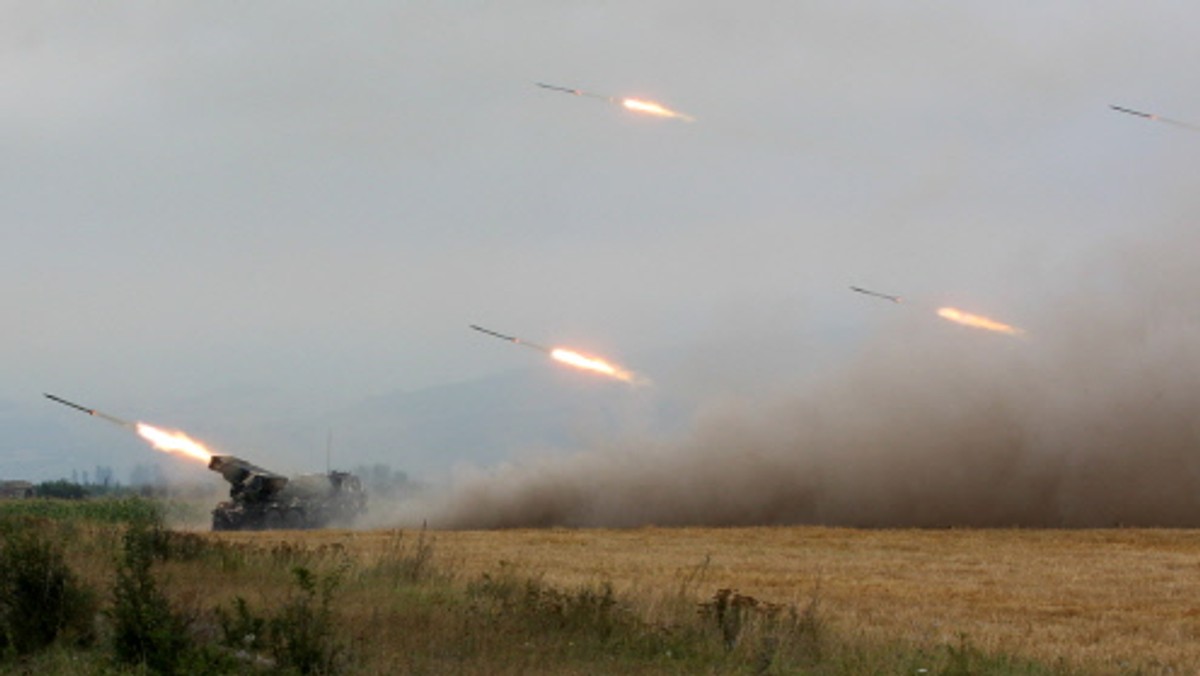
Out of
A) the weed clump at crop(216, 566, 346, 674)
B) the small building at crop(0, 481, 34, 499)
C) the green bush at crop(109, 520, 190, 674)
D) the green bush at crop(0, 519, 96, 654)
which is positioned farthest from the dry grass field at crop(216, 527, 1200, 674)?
the small building at crop(0, 481, 34, 499)

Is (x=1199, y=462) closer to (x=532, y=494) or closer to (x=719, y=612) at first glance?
(x=532, y=494)

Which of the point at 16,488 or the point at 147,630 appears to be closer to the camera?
the point at 147,630

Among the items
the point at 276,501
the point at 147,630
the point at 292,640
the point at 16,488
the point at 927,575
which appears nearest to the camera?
the point at 292,640

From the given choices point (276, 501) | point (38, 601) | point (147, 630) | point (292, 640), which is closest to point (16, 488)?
point (276, 501)

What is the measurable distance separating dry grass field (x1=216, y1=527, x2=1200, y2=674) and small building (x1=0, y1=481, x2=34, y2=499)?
5664cm

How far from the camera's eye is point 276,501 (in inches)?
1901

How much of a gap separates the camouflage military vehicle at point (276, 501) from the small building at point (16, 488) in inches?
1696

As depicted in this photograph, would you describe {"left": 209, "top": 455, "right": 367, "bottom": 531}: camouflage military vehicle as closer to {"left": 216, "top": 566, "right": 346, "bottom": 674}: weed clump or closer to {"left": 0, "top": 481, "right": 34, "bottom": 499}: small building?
{"left": 216, "top": 566, "right": 346, "bottom": 674}: weed clump

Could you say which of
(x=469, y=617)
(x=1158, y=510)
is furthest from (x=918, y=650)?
(x=1158, y=510)

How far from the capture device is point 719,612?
50.2ft

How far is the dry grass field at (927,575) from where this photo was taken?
1745 cm

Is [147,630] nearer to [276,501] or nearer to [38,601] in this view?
[38,601]

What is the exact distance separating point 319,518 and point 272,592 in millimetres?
33115

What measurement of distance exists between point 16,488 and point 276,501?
1902 inches
